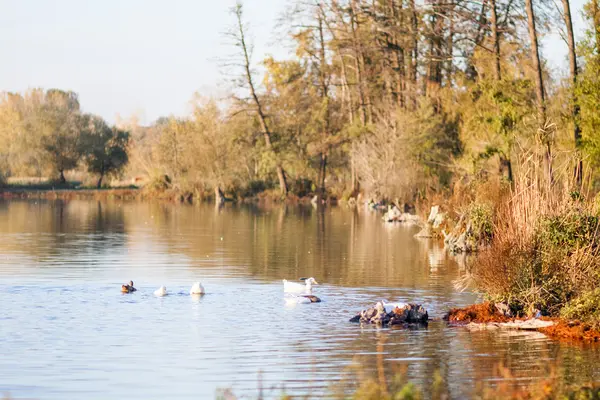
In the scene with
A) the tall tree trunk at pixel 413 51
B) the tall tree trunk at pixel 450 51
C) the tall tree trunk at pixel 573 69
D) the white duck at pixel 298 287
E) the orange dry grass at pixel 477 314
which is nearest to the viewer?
the orange dry grass at pixel 477 314

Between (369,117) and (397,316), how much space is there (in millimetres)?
48526

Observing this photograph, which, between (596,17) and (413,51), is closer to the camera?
(596,17)

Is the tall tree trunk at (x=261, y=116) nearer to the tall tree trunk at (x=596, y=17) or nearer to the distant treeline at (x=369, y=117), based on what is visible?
the distant treeline at (x=369, y=117)

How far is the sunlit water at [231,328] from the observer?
11.9 meters

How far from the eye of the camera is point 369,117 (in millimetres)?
63906

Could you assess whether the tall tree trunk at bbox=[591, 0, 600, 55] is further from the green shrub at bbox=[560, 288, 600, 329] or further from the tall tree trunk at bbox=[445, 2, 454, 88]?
the tall tree trunk at bbox=[445, 2, 454, 88]

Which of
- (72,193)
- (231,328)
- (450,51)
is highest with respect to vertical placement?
(450,51)

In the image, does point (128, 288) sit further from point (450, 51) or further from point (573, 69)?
point (450, 51)

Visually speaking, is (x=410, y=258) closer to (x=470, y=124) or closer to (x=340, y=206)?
(x=470, y=124)

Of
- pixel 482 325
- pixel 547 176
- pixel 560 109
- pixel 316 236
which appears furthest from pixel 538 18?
pixel 482 325

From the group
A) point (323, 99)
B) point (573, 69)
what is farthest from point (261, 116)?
point (573, 69)

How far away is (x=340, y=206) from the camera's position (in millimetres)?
62250

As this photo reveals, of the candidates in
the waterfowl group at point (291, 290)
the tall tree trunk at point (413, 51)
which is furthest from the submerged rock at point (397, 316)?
the tall tree trunk at point (413, 51)

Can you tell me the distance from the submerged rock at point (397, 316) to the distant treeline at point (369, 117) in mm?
12433
